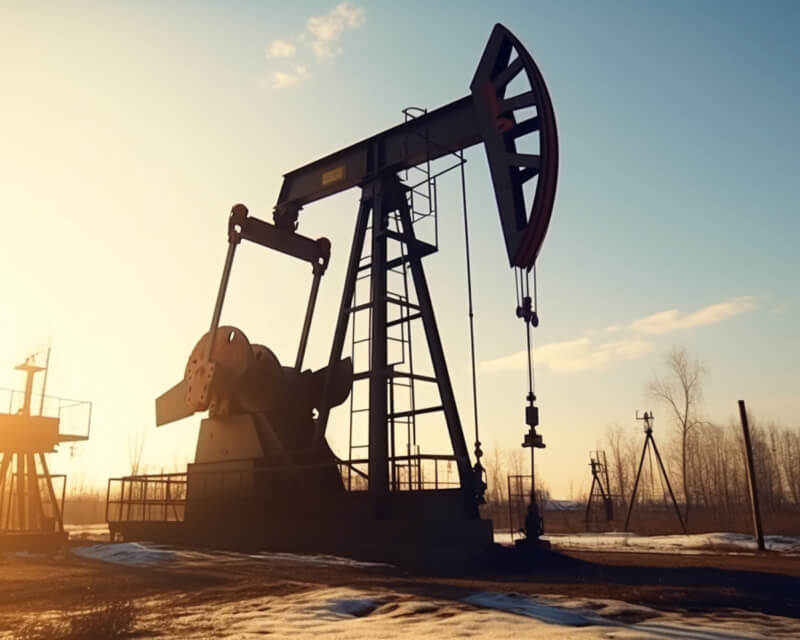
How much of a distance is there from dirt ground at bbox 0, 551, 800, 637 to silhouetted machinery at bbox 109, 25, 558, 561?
47.4 inches

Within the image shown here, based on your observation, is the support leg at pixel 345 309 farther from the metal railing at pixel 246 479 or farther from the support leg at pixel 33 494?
the support leg at pixel 33 494

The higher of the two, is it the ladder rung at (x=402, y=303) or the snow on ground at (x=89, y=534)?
the ladder rung at (x=402, y=303)

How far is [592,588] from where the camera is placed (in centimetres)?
647

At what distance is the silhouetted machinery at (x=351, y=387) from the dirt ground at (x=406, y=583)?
1.21 meters

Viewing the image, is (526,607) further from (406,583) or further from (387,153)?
(387,153)

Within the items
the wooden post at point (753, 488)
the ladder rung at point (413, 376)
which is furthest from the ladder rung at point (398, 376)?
the wooden post at point (753, 488)

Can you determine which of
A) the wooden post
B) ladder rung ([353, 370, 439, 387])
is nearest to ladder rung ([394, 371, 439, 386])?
ladder rung ([353, 370, 439, 387])

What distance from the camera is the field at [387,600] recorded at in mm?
4488

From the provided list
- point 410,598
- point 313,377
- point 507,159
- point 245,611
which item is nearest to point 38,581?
point 245,611

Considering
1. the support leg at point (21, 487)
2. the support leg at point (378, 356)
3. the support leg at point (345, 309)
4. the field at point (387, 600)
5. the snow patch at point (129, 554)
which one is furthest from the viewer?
the support leg at point (21, 487)

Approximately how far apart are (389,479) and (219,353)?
4425 millimetres

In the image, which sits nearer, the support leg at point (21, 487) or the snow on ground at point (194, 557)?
the snow on ground at point (194, 557)

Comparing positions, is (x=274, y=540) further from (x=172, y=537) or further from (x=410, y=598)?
(x=410, y=598)

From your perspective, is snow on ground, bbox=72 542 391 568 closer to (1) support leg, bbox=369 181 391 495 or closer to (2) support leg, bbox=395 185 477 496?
(1) support leg, bbox=369 181 391 495
